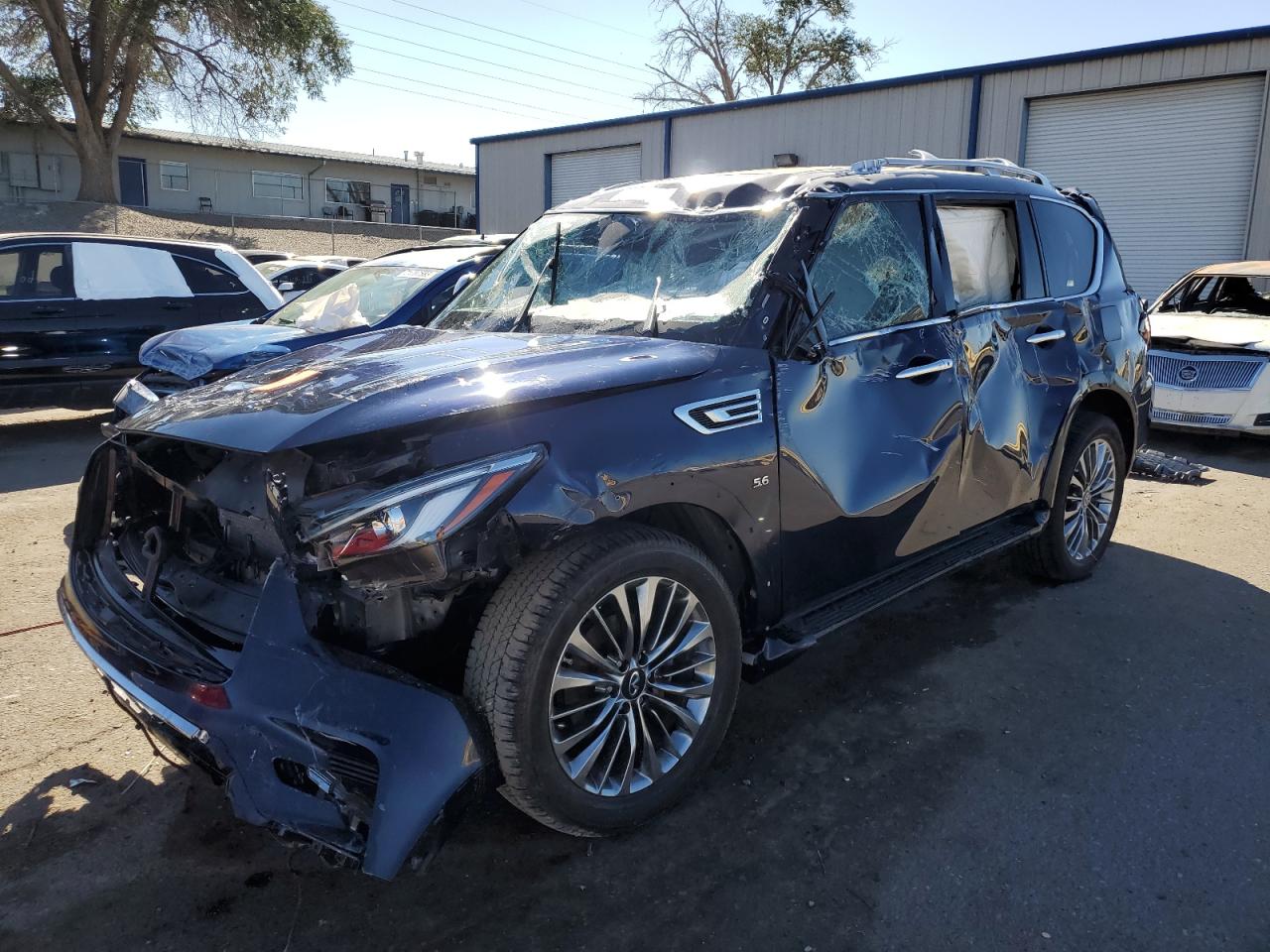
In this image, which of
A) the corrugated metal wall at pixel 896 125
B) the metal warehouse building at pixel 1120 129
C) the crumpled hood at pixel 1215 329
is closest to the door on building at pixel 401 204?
the corrugated metal wall at pixel 896 125

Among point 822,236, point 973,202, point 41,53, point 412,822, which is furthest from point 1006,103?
point 41,53

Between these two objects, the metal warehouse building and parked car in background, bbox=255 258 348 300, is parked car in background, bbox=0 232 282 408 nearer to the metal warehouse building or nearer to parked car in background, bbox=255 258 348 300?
parked car in background, bbox=255 258 348 300

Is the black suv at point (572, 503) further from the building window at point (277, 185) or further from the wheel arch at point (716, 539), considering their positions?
the building window at point (277, 185)

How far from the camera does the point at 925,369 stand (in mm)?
3557

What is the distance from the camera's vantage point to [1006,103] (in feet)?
53.1

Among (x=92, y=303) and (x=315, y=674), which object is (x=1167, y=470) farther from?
(x=92, y=303)

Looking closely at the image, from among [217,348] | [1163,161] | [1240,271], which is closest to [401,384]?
[217,348]

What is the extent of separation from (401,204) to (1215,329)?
4208 centimetres

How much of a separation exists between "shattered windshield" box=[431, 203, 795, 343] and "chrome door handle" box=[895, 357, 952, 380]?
0.68 meters

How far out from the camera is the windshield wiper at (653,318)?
326 cm

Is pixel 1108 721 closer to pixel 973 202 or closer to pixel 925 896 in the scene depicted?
pixel 925 896

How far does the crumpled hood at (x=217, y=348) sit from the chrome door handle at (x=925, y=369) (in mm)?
4022

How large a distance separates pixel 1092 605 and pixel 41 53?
122 feet

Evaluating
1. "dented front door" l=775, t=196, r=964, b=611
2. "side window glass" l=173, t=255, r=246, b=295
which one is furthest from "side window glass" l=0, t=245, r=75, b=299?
"dented front door" l=775, t=196, r=964, b=611
